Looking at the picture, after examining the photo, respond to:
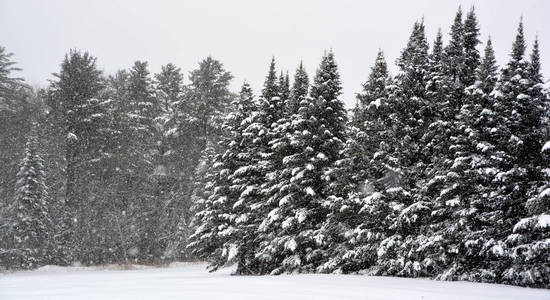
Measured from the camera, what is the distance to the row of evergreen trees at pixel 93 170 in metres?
37.6

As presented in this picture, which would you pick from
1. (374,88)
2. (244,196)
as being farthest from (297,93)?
(244,196)

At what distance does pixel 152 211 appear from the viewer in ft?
144

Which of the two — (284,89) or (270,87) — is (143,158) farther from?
(270,87)

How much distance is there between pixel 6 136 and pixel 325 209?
34.7 metres

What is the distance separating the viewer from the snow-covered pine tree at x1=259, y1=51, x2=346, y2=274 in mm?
22047

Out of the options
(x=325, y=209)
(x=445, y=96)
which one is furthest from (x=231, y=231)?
(x=445, y=96)

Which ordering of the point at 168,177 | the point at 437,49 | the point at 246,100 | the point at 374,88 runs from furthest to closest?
the point at 168,177, the point at 246,100, the point at 437,49, the point at 374,88

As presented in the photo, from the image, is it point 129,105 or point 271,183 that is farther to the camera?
point 129,105

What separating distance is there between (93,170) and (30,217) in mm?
9070

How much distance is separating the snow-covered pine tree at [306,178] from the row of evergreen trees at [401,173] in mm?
68

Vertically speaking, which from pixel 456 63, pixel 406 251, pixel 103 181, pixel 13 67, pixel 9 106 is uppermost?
pixel 13 67

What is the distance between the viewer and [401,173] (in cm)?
1966

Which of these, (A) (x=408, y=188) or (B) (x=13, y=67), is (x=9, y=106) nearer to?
(B) (x=13, y=67)

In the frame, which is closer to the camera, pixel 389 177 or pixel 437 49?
pixel 389 177
